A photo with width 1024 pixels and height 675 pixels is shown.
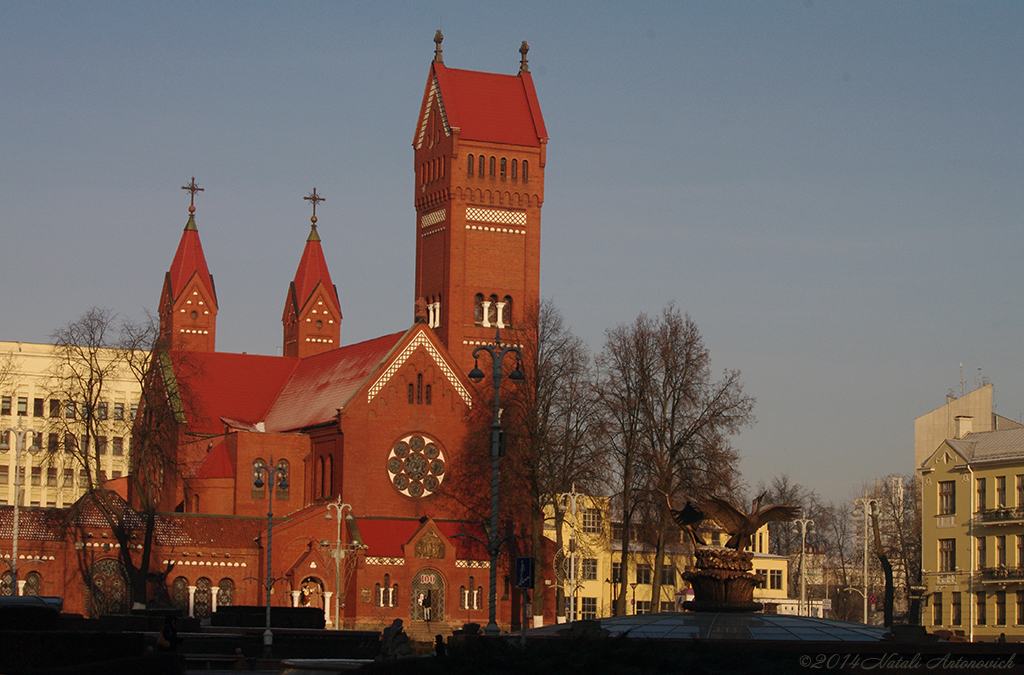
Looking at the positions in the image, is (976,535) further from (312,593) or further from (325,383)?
(325,383)

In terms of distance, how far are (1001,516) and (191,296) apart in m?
62.7

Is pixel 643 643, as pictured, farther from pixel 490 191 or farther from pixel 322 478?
pixel 490 191

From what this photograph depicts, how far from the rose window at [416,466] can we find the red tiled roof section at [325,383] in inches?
158

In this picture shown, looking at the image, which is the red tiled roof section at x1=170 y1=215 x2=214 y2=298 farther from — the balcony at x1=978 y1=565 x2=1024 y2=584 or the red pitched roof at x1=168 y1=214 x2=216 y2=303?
the balcony at x1=978 y1=565 x2=1024 y2=584

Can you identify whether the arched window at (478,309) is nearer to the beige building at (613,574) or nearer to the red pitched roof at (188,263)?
the beige building at (613,574)

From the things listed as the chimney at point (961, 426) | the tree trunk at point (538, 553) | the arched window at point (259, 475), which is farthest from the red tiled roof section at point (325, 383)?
the chimney at point (961, 426)

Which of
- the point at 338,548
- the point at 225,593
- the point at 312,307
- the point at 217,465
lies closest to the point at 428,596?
the point at 338,548

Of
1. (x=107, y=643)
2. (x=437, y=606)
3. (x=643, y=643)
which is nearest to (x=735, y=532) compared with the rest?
(x=643, y=643)

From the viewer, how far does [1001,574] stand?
64500 millimetres

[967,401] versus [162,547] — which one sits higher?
[967,401]

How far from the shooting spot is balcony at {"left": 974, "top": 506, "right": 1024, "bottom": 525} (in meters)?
63.7

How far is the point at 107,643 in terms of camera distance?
33.7 meters

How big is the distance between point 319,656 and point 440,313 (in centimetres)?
3722

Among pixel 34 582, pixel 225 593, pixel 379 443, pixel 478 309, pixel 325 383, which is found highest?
pixel 478 309
